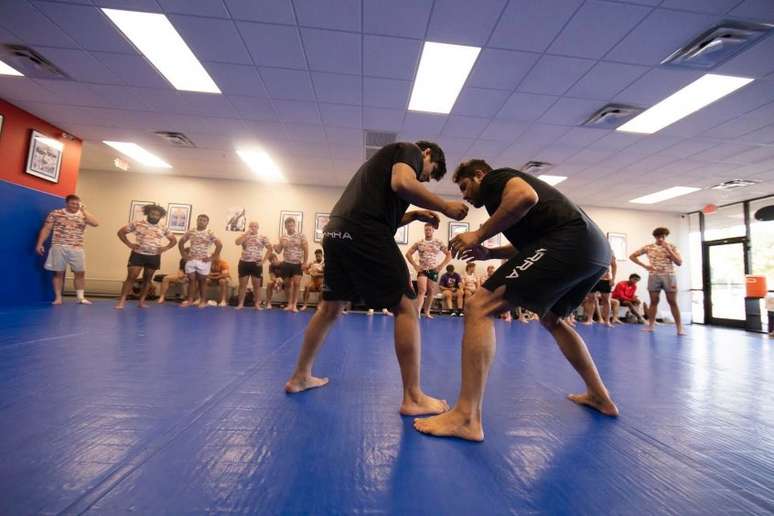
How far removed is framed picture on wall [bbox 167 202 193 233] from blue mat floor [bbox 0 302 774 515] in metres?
7.22

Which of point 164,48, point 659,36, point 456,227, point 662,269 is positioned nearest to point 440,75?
point 659,36

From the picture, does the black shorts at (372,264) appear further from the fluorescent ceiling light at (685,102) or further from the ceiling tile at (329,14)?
the fluorescent ceiling light at (685,102)

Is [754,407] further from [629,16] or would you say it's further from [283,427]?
[629,16]

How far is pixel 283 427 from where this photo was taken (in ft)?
4.10

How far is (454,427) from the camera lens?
1.26 m

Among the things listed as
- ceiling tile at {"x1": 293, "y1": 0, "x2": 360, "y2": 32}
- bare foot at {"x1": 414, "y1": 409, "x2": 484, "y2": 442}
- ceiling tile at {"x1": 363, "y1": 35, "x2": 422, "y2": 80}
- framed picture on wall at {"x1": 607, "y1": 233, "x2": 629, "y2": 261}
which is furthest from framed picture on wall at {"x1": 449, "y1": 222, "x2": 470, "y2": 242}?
bare foot at {"x1": 414, "y1": 409, "x2": 484, "y2": 442}

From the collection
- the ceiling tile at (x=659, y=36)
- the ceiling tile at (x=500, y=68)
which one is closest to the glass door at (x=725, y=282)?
the ceiling tile at (x=659, y=36)

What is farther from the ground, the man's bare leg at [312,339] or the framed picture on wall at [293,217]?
the framed picture on wall at [293,217]

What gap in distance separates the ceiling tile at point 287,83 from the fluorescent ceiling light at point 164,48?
0.77 metres

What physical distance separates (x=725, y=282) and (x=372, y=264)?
11.7 meters

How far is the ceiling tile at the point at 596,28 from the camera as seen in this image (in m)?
3.02

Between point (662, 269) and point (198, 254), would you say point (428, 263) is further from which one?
point (198, 254)

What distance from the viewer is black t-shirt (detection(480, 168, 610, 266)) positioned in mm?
1403

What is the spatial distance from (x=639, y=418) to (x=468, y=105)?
429cm
